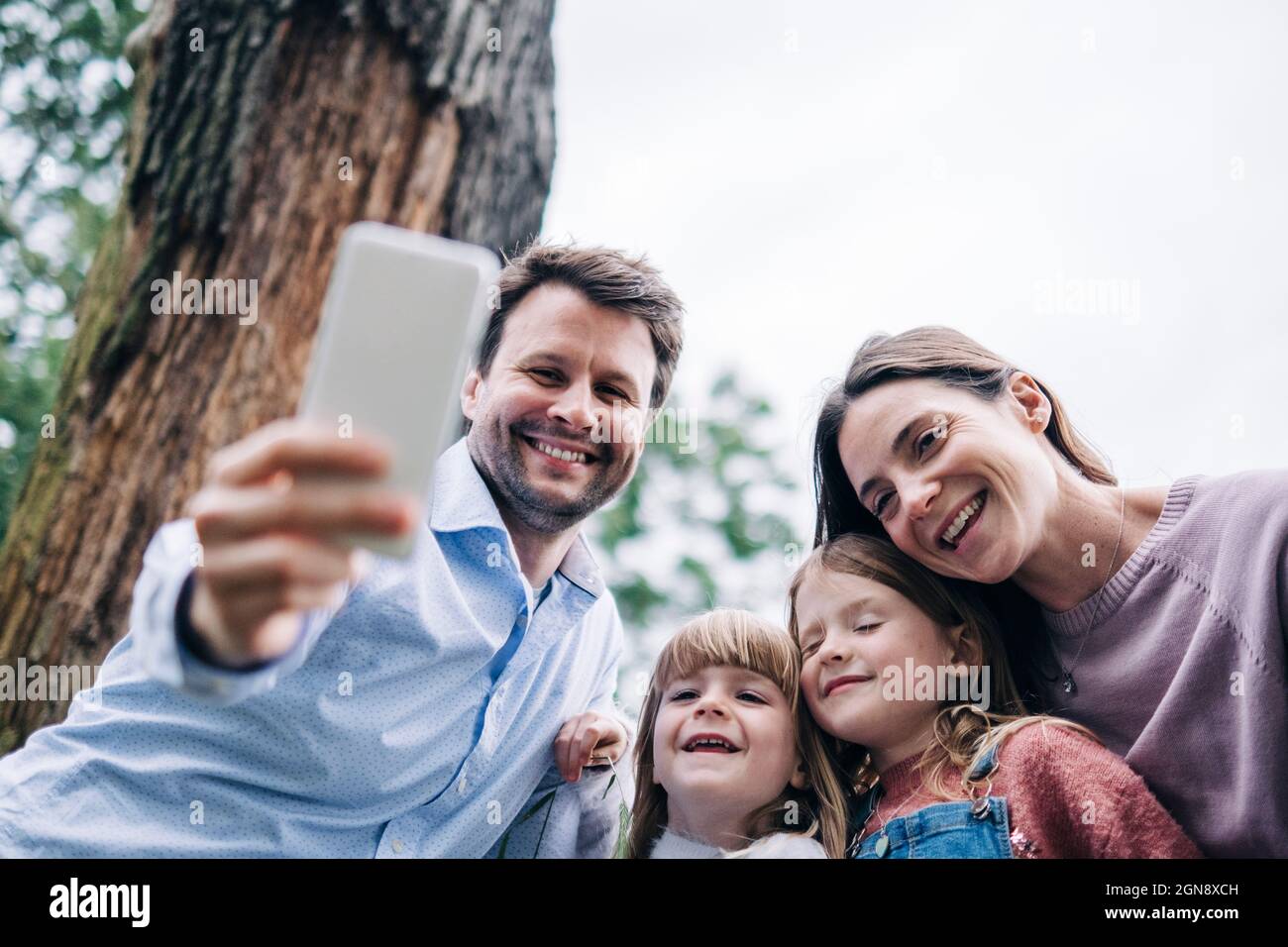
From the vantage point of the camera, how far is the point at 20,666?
6.59ft

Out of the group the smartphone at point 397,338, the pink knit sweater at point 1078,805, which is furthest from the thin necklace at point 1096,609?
the smartphone at point 397,338

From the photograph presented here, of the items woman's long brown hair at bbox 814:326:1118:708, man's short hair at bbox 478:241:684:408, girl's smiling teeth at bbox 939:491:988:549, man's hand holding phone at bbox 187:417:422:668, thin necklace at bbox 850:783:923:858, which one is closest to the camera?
man's hand holding phone at bbox 187:417:422:668

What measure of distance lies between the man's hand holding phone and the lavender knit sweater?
136 cm

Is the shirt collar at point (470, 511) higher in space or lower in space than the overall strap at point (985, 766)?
higher

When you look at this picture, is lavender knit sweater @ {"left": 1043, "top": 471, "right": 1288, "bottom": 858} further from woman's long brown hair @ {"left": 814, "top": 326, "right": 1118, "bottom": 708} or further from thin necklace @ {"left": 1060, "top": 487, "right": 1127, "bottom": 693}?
woman's long brown hair @ {"left": 814, "top": 326, "right": 1118, "bottom": 708}

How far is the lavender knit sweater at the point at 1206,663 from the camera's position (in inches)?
57.9

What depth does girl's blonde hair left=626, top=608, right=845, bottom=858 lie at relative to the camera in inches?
67.5

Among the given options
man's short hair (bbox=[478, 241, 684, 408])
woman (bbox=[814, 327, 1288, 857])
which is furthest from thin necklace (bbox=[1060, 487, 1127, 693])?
man's short hair (bbox=[478, 241, 684, 408])

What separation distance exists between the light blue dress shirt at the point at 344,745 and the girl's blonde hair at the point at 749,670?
21 cm

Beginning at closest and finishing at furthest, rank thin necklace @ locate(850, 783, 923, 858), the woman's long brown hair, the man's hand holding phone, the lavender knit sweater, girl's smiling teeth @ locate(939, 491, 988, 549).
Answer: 1. the man's hand holding phone
2. the lavender knit sweater
3. thin necklace @ locate(850, 783, 923, 858)
4. girl's smiling teeth @ locate(939, 491, 988, 549)
5. the woman's long brown hair

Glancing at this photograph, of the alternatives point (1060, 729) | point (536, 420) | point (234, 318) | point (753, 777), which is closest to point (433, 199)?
point (234, 318)

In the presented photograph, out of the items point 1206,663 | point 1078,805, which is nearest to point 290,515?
point 1078,805

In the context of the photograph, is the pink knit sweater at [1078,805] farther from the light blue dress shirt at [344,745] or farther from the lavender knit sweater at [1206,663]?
the light blue dress shirt at [344,745]

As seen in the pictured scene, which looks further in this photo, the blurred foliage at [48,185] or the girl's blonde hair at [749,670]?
the blurred foliage at [48,185]
